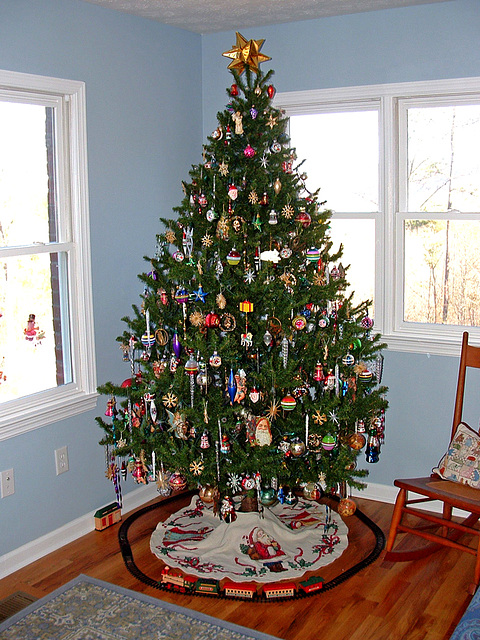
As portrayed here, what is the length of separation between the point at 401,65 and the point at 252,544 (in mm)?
2407

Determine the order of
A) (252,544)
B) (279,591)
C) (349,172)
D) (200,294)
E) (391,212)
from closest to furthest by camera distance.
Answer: (279,591)
(200,294)
(252,544)
(391,212)
(349,172)

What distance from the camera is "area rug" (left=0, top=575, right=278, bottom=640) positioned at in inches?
101

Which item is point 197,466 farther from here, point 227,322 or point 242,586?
point 227,322

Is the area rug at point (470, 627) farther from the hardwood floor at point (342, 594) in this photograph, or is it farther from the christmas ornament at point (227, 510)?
the christmas ornament at point (227, 510)

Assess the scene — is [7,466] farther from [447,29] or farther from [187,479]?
[447,29]

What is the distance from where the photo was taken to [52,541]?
3.25 meters

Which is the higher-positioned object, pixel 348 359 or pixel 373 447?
pixel 348 359

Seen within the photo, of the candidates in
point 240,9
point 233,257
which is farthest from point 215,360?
point 240,9

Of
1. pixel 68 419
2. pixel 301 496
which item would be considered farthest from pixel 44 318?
pixel 301 496

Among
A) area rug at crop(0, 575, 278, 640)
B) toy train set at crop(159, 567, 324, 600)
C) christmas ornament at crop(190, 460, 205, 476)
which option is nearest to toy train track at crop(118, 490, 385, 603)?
toy train set at crop(159, 567, 324, 600)

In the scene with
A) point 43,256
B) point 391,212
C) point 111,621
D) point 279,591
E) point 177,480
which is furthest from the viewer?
point 391,212

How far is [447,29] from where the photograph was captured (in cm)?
331

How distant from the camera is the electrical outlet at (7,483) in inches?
118

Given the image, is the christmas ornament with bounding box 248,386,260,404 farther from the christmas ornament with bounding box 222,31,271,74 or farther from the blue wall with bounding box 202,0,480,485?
the christmas ornament with bounding box 222,31,271,74
